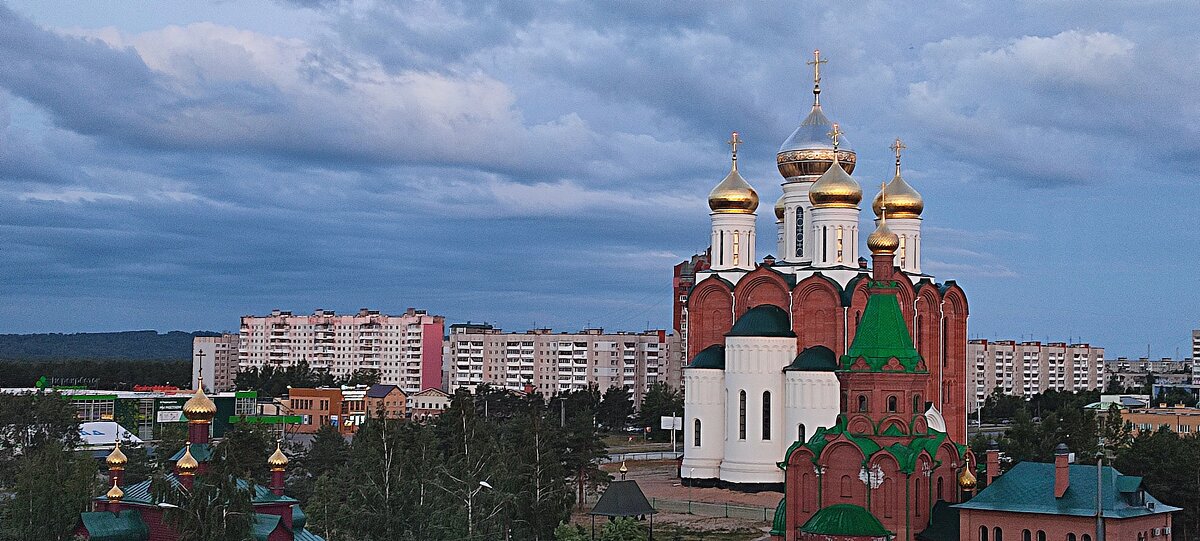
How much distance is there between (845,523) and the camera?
2498 cm

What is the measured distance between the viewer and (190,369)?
100938 mm

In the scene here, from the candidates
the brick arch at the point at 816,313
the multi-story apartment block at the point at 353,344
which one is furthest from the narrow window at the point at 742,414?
the multi-story apartment block at the point at 353,344

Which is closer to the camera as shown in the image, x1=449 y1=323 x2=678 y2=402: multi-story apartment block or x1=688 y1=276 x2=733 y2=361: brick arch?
x1=688 y1=276 x2=733 y2=361: brick arch

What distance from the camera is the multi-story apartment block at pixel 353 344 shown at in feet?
289

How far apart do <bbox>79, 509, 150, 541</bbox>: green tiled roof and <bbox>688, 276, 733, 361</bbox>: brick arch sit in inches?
742

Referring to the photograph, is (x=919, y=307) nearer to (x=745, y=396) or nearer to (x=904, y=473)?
(x=745, y=396)

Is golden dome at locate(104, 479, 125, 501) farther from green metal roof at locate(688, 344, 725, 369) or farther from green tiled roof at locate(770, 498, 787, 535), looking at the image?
green metal roof at locate(688, 344, 725, 369)

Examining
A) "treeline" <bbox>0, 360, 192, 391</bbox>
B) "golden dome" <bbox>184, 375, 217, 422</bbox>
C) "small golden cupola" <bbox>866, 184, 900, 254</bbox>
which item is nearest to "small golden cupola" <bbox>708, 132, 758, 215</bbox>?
"small golden cupola" <bbox>866, 184, 900, 254</bbox>

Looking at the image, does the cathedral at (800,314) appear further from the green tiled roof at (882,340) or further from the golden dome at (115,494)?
the golden dome at (115,494)

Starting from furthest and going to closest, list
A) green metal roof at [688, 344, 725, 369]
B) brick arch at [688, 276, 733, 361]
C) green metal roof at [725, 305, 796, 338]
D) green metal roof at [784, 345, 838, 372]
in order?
brick arch at [688, 276, 733, 361], green metal roof at [688, 344, 725, 369], green metal roof at [725, 305, 796, 338], green metal roof at [784, 345, 838, 372]

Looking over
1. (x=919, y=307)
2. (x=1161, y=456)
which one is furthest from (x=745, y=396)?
(x=1161, y=456)

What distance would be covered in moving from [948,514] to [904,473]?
1.16m

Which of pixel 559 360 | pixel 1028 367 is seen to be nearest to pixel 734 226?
pixel 559 360

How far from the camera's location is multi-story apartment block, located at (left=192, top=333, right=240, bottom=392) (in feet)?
320
